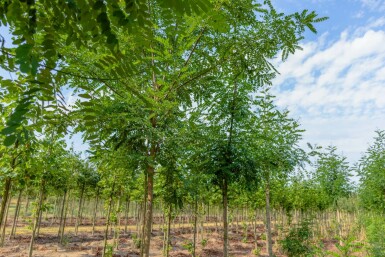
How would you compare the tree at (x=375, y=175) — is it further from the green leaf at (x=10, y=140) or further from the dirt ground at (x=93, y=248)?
the green leaf at (x=10, y=140)

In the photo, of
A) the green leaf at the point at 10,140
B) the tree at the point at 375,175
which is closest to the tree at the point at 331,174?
the tree at the point at 375,175

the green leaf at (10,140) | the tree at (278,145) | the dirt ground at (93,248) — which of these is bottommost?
the dirt ground at (93,248)

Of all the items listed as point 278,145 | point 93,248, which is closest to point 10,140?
point 278,145

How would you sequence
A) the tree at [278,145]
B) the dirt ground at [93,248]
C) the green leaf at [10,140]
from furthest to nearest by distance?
1. the dirt ground at [93,248]
2. the tree at [278,145]
3. the green leaf at [10,140]

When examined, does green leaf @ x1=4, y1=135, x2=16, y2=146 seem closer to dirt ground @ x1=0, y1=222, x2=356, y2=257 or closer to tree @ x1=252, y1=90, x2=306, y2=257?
tree @ x1=252, y1=90, x2=306, y2=257

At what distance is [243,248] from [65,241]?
38.6 feet

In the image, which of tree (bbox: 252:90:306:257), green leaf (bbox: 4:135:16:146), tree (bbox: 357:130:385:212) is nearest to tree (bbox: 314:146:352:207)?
tree (bbox: 357:130:385:212)

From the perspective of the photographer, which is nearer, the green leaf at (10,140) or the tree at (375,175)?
the green leaf at (10,140)

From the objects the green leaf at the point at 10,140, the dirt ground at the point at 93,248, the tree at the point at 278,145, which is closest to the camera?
the green leaf at the point at 10,140

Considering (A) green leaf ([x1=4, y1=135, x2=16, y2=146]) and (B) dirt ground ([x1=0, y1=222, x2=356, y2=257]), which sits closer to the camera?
(A) green leaf ([x1=4, y1=135, x2=16, y2=146])

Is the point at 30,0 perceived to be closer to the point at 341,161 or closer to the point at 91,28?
the point at 91,28

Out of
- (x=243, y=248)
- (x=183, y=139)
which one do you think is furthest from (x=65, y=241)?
(x=183, y=139)

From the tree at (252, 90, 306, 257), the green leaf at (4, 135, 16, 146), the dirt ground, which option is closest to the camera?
the green leaf at (4, 135, 16, 146)

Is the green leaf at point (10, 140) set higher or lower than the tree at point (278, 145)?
lower
